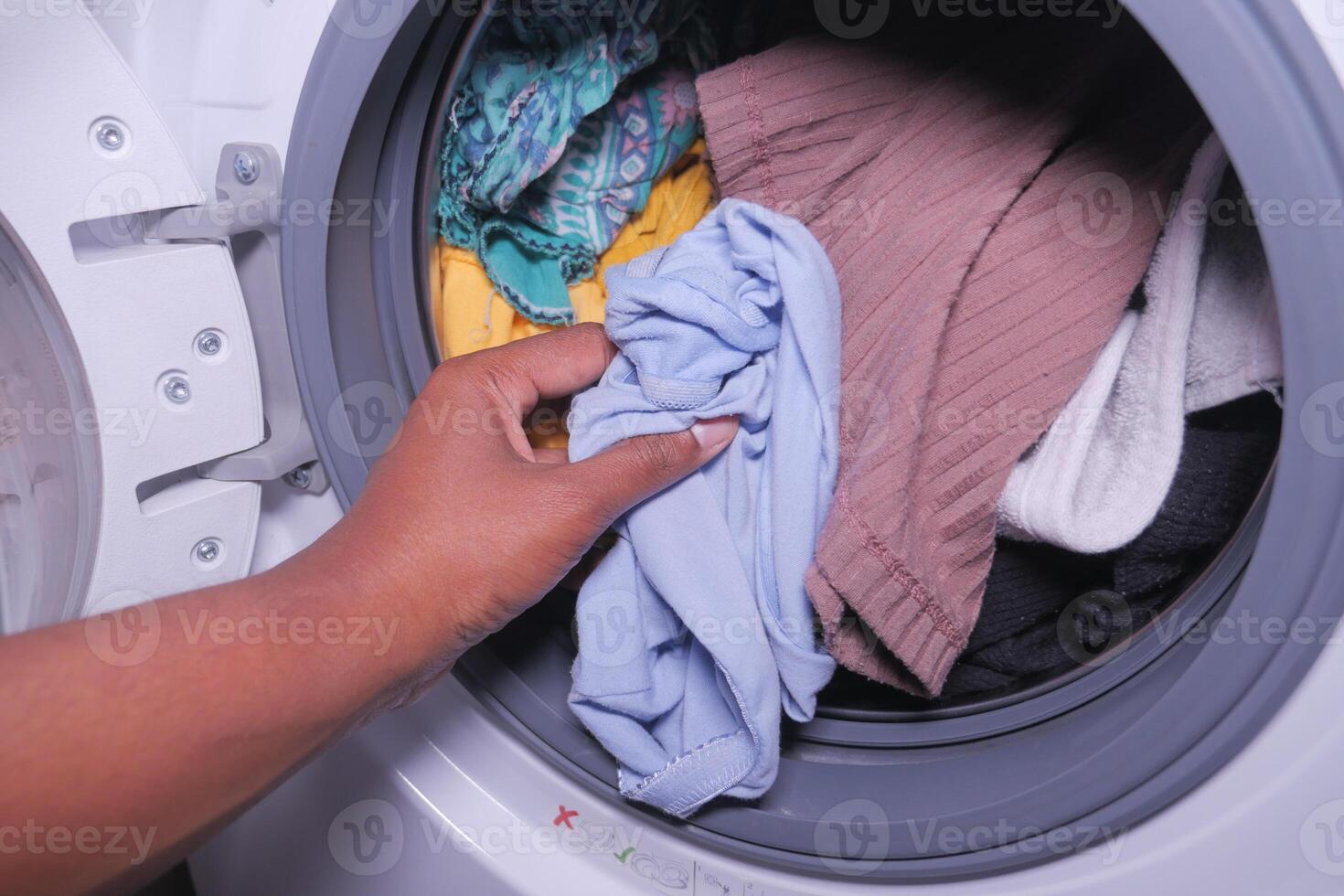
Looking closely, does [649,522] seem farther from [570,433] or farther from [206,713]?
[206,713]

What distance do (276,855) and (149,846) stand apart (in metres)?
0.26

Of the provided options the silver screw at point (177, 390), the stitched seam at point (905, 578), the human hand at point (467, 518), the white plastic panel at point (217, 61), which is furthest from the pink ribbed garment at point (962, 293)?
the silver screw at point (177, 390)

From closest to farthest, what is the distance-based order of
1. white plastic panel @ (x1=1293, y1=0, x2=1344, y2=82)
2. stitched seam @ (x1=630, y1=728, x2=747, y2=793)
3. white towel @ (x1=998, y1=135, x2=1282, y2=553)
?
white plastic panel @ (x1=1293, y1=0, x2=1344, y2=82) < white towel @ (x1=998, y1=135, x2=1282, y2=553) < stitched seam @ (x1=630, y1=728, x2=747, y2=793)

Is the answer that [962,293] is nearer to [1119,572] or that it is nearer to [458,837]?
[1119,572]

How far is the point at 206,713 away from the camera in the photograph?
444 millimetres

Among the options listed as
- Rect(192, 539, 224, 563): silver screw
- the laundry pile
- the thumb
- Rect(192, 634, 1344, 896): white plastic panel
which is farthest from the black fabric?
Rect(192, 539, 224, 563): silver screw

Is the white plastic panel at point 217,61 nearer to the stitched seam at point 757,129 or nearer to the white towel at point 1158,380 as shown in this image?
the stitched seam at point 757,129

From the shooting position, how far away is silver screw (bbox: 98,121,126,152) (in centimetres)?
52

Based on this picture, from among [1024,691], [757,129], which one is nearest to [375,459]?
[757,129]

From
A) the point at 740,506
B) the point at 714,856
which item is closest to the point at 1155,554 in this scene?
the point at 740,506

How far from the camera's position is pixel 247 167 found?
54cm

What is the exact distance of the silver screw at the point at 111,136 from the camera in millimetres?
521

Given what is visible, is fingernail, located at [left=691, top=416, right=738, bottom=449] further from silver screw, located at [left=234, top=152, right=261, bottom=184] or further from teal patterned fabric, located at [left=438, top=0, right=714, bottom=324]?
silver screw, located at [left=234, top=152, right=261, bottom=184]

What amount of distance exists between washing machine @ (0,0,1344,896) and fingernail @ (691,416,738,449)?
0.75 feet
